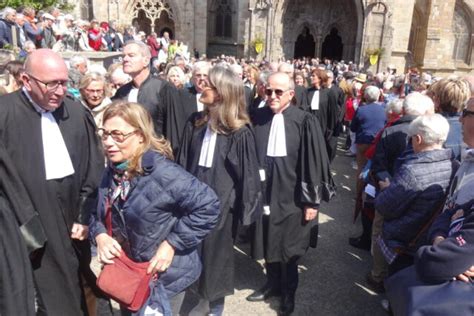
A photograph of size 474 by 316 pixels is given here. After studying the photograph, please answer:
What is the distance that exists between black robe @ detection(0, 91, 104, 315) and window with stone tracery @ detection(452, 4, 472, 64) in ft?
97.3

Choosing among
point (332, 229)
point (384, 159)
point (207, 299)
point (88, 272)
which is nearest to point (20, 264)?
point (88, 272)

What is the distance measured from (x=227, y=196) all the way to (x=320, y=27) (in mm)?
23960

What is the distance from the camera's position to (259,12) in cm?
2223

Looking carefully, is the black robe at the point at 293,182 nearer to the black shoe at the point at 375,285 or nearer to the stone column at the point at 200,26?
the black shoe at the point at 375,285

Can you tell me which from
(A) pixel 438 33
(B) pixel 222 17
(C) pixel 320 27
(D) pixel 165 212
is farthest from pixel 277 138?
(A) pixel 438 33

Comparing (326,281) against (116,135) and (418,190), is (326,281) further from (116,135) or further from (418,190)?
(116,135)

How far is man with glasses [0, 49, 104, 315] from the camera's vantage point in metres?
2.61

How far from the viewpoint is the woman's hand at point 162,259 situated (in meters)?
2.27

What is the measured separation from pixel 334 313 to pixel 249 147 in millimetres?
1831

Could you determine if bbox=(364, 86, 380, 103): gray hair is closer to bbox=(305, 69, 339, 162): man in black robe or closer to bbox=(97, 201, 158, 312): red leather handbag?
bbox=(305, 69, 339, 162): man in black robe

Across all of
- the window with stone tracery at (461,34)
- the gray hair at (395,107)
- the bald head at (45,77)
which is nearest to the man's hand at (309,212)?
the gray hair at (395,107)

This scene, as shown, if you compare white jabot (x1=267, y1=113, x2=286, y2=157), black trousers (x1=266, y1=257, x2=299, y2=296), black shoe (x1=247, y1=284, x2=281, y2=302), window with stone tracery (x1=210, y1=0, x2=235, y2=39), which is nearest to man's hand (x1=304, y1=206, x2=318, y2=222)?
black trousers (x1=266, y1=257, x2=299, y2=296)

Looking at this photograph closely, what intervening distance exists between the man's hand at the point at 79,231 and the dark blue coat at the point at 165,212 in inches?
18.5

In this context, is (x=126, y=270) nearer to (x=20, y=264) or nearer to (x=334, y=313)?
(x=20, y=264)
